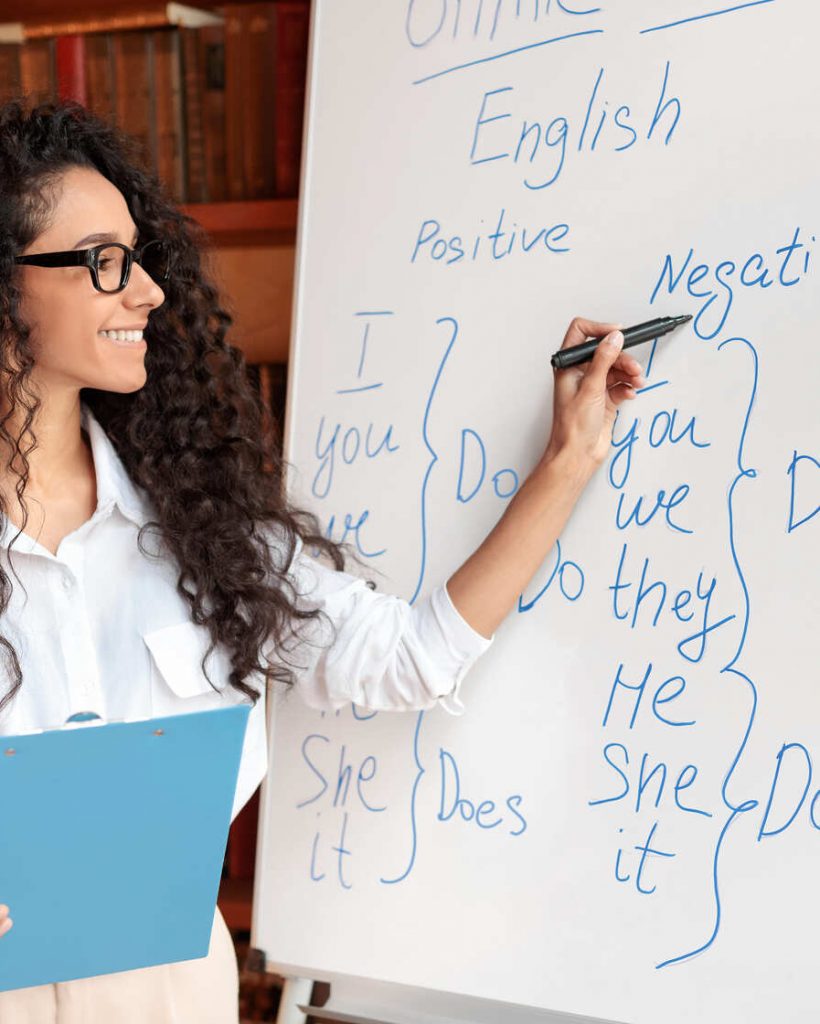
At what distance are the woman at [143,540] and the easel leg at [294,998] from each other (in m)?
0.08

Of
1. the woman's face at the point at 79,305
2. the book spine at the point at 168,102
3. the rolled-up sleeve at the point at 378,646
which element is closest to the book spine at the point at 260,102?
the book spine at the point at 168,102

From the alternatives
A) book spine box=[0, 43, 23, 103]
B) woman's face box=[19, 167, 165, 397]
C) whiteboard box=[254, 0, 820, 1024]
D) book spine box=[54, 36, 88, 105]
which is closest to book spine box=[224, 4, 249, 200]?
book spine box=[54, 36, 88, 105]

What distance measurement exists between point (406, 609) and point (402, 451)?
171 mm

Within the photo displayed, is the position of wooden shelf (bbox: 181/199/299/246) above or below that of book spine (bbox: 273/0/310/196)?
below

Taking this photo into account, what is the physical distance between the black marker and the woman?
0.02 m

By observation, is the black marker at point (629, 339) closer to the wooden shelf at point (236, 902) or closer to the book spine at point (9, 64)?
the wooden shelf at point (236, 902)

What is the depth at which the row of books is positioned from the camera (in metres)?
1.68

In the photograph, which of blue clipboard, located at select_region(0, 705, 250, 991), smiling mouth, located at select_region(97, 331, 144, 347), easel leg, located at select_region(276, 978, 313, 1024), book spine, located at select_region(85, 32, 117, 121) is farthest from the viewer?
book spine, located at select_region(85, 32, 117, 121)

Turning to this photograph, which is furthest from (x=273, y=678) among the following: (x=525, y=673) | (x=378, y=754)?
(x=525, y=673)

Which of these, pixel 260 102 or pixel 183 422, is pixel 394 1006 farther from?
pixel 260 102

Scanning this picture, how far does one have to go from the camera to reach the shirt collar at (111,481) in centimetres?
113

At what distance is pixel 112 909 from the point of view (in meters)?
0.95

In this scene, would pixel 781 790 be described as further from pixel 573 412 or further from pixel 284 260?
pixel 284 260

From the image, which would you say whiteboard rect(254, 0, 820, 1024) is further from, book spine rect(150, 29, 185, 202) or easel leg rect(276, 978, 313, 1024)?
book spine rect(150, 29, 185, 202)
